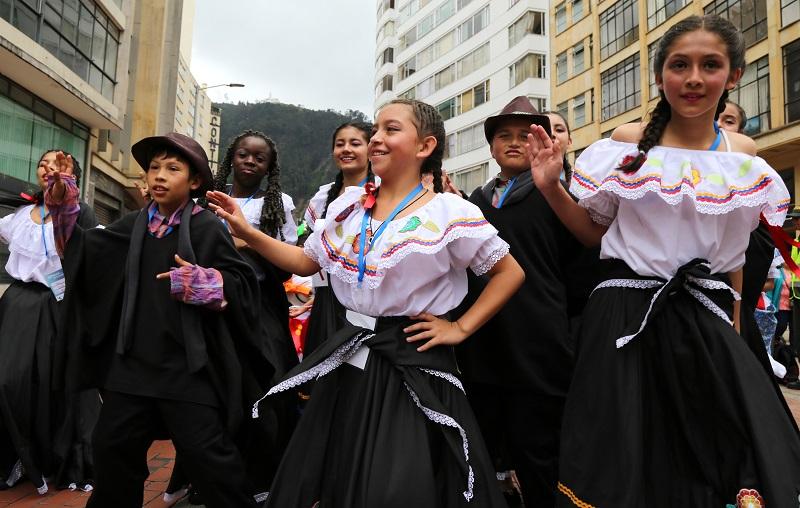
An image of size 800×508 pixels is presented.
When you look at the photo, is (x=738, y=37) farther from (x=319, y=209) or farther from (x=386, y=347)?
(x=319, y=209)

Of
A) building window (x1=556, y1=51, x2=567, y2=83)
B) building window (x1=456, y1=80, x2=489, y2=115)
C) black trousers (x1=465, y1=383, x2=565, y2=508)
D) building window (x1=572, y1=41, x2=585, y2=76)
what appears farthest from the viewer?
building window (x1=456, y1=80, x2=489, y2=115)

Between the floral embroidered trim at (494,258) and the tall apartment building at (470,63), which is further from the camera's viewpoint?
the tall apartment building at (470,63)

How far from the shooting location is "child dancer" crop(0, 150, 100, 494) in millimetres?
4000

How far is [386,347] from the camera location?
221cm

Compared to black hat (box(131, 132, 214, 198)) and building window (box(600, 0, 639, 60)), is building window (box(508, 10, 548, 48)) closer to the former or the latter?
building window (box(600, 0, 639, 60))

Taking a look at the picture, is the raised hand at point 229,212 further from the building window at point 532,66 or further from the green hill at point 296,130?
the green hill at point 296,130

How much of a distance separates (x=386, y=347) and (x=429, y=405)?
0.85ft

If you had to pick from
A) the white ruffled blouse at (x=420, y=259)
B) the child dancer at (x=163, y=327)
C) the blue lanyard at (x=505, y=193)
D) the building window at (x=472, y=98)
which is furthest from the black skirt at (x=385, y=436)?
the building window at (x=472, y=98)

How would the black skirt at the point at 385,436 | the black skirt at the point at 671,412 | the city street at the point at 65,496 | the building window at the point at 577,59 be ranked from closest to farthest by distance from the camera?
the black skirt at the point at 671,412
the black skirt at the point at 385,436
the city street at the point at 65,496
the building window at the point at 577,59

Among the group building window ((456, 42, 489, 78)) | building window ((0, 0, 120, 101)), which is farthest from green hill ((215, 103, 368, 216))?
building window ((0, 0, 120, 101))

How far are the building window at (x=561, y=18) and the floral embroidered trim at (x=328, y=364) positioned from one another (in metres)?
33.2

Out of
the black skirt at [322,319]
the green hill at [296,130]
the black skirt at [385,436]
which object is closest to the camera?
the black skirt at [385,436]

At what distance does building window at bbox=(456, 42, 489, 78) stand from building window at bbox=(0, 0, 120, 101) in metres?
24.2

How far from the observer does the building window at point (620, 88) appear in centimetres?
2605
